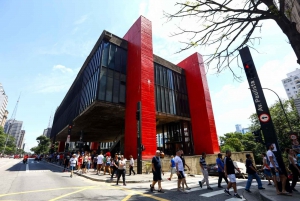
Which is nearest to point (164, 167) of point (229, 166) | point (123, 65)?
point (229, 166)

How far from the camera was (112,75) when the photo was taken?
62.7 ft

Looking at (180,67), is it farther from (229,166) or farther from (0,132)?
(0,132)

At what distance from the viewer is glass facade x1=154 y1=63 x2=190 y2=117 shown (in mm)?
21930

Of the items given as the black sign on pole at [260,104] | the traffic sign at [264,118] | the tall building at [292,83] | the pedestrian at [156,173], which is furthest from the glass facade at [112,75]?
the tall building at [292,83]

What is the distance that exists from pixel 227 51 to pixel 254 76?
2.34 m

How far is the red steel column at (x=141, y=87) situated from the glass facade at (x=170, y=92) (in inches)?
144

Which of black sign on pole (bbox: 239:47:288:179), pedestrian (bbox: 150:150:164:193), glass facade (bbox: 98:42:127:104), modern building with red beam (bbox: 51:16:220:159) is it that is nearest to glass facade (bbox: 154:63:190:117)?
modern building with red beam (bbox: 51:16:220:159)

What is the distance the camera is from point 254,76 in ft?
27.0

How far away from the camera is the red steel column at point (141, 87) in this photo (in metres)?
16.2

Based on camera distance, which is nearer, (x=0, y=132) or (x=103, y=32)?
(x=103, y=32)

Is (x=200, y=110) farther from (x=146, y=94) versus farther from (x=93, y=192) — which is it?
(x=93, y=192)

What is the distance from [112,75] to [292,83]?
13014cm

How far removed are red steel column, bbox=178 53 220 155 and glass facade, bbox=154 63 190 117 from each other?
47.9 inches

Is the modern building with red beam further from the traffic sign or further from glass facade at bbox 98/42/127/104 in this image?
the traffic sign
